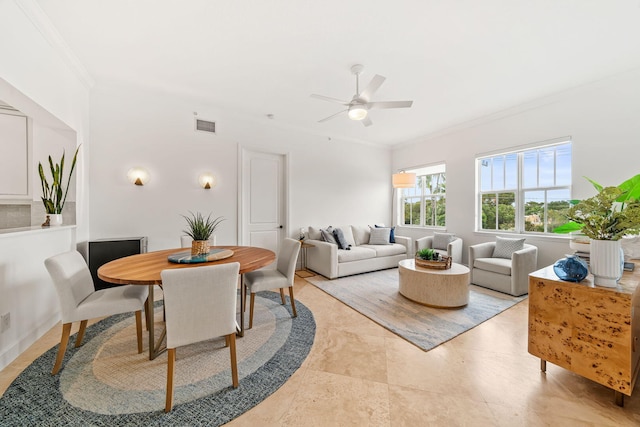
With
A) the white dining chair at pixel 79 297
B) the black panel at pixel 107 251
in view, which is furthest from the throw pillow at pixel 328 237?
the white dining chair at pixel 79 297

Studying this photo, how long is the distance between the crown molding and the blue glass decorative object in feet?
14.9

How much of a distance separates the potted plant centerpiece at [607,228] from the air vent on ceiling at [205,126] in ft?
14.3

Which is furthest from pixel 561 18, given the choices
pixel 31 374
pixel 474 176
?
pixel 31 374

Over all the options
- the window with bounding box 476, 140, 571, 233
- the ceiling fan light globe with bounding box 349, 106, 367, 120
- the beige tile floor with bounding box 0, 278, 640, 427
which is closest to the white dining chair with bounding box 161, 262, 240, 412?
the beige tile floor with bounding box 0, 278, 640, 427

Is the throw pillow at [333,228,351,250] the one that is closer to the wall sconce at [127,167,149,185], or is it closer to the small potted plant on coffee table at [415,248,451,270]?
the small potted plant on coffee table at [415,248,451,270]

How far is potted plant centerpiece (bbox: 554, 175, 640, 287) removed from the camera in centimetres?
144

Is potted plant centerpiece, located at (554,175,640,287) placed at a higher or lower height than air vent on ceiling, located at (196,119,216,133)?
lower

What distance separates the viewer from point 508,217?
414 cm

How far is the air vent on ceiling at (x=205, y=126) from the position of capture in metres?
3.73

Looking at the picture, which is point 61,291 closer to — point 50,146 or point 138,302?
point 138,302

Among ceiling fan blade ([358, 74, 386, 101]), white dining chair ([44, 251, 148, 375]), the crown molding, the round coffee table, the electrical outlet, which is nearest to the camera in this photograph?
white dining chair ([44, 251, 148, 375])

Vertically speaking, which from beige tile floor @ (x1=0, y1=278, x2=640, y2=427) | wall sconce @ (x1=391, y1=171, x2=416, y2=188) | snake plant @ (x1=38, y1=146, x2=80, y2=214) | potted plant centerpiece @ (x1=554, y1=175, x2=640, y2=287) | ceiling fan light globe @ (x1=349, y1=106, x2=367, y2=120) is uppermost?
ceiling fan light globe @ (x1=349, y1=106, x2=367, y2=120)

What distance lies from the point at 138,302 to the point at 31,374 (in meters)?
0.77

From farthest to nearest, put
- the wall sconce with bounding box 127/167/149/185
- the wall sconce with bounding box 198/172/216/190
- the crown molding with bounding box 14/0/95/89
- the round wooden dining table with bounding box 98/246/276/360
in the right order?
1. the wall sconce with bounding box 198/172/216/190
2. the wall sconce with bounding box 127/167/149/185
3. the crown molding with bounding box 14/0/95/89
4. the round wooden dining table with bounding box 98/246/276/360
